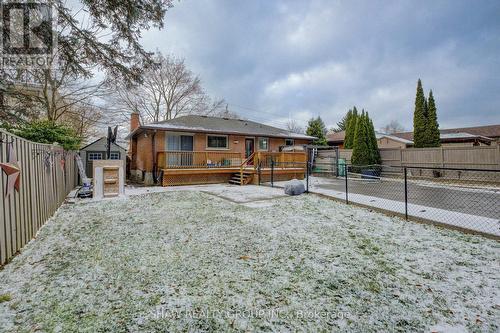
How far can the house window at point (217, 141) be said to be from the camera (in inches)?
549

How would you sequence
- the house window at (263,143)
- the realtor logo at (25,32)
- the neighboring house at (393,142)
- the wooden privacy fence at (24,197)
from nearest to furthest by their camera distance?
1. the wooden privacy fence at (24,197)
2. the realtor logo at (25,32)
3. the house window at (263,143)
4. the neighboring house at (393,142)

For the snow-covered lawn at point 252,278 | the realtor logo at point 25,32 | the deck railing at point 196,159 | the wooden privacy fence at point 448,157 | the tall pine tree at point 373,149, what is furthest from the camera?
the tall pine tree at point 373,149

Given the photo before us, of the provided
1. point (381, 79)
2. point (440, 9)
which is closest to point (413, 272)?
point (440, 9)

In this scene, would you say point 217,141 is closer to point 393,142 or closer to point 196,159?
point 196,159

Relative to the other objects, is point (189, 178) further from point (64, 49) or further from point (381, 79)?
point (381, 79)

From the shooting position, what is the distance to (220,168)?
40.7 feet

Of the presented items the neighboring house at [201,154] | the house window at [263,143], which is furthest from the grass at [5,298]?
the house window at [263,143]

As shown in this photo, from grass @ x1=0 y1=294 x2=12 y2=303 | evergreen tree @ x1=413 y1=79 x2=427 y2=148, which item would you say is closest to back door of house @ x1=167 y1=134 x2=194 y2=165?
grass @ x1=0 y1=294 x2=12 y2=303

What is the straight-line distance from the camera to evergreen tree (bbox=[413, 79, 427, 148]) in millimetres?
15992

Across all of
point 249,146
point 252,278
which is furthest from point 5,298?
point 249,146

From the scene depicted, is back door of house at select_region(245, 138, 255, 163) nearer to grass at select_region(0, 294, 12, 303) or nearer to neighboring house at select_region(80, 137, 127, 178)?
neighboring house at select_region(80, 137, 127, 178)

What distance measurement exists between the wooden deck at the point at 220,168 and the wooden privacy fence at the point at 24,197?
240 inches

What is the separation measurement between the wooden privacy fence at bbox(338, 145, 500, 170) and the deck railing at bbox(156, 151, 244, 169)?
10.4 metres

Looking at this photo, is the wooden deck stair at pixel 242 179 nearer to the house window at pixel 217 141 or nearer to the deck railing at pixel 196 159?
the deck railing at pixel 196 159
